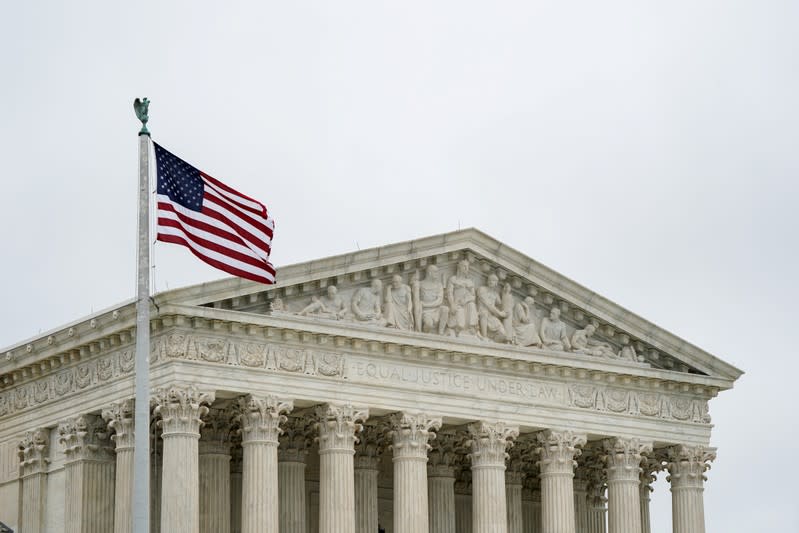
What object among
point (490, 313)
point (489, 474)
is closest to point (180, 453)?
point (489, 474)

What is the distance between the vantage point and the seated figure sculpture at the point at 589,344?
64.2 m

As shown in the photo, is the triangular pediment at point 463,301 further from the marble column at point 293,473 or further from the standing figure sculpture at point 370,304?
the marble column at point 293,473

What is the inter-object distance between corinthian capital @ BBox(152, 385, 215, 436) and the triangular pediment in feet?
8.93

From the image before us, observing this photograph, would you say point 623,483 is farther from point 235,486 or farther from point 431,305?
point 235,486

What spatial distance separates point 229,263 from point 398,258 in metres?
13.0

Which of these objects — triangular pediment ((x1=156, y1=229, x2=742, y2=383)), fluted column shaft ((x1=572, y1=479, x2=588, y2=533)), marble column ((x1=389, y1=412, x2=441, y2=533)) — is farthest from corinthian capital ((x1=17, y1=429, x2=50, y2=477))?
fluted column shaft ((x1=572, y1=479, x2=588, y2=533))

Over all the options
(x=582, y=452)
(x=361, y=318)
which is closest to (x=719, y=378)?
(x=582, y=452)

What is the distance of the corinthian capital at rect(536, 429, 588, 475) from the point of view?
6291cm

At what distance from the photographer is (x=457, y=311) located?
61.2 metres

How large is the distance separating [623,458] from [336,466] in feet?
40.1

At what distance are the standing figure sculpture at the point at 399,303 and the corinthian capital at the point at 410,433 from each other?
9.59 ft

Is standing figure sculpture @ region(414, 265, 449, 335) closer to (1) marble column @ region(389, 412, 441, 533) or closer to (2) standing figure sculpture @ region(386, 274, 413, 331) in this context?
(2) standing figure sculpture @ region(386, 274, 413, 331)

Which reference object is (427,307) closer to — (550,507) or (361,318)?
(361,318)

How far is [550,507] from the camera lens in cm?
6281
